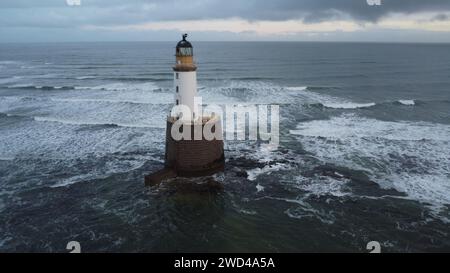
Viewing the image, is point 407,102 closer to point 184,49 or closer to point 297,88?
point 297,88

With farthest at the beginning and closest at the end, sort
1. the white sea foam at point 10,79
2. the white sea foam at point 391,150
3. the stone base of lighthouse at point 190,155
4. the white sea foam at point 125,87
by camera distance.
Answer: the white sea foam at point 10,79 < the white sea foam at point 125,87 < the stone base of lighthouse at point 190,155 < the white sea foam at point 391,150

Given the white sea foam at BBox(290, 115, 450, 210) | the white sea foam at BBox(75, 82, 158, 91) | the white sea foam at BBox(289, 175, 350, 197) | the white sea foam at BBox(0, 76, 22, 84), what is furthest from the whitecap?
the white sea foam at BBox(0, 76, 22, 84)

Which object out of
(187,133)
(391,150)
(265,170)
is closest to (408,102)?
(391,150)

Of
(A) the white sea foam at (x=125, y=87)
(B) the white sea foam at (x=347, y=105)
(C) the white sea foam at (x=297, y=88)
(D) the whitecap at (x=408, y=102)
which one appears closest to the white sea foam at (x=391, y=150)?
(B) the white sea foam at (x=347, y=105)

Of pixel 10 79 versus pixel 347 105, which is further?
pixel 10 79

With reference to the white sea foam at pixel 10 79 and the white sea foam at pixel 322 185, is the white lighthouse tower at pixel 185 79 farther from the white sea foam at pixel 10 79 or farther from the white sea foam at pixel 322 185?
the white sea foam at pixel 10 79

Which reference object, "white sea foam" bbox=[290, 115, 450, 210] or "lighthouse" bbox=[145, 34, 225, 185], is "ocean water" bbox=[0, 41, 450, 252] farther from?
"lighthouse" bbox=[145, 34, 225, 185]

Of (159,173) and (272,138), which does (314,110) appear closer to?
(272,138)
